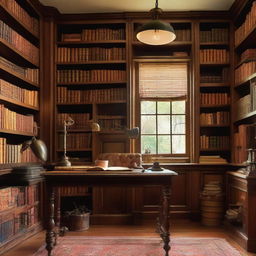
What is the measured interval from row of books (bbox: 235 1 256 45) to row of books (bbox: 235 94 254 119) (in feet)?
2.73

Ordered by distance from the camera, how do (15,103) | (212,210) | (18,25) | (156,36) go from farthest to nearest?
(212,210)
(18,25)
(15,103)
(156,36)

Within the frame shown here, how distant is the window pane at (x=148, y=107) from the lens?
17.1 ft

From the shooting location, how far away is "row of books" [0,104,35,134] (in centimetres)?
362

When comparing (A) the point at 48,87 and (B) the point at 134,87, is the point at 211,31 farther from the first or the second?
(A) the point at 48,87

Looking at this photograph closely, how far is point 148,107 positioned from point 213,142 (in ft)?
3.62

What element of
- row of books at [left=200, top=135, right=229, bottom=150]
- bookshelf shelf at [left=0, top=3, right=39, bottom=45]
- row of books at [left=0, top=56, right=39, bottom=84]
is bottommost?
row of books at [left=200, top=135, right=229, bottom=150]

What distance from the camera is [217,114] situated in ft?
16.4

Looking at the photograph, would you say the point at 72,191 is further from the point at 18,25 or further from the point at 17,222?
the point at 18,25

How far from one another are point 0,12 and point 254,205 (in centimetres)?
351

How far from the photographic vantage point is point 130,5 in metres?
4.71

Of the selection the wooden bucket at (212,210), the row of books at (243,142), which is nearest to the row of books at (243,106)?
the row of books at (243,142)

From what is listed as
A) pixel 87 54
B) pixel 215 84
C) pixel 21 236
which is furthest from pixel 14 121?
pixel 215 84

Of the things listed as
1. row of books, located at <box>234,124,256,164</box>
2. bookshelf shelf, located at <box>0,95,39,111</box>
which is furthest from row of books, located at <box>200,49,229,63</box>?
bookshelf shelf, located at <box>0,95,39,111</box>

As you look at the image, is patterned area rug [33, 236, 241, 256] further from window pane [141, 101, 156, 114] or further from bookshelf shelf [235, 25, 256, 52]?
bookshelf shelf [235, 25, 256, 52]
